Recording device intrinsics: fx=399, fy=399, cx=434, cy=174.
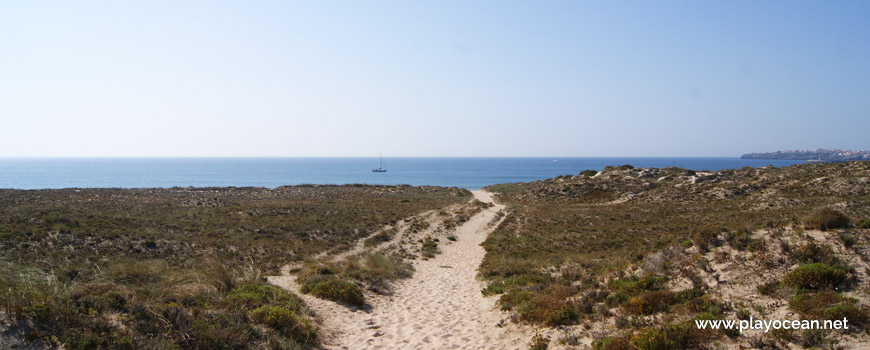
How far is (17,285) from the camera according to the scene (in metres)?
7.65

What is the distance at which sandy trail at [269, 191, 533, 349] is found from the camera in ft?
33.2

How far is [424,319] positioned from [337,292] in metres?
3.24

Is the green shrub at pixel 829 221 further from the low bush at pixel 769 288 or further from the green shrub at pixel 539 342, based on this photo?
the green shrub at pixel 539 342

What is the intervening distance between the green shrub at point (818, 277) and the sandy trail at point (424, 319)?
6.37 meters

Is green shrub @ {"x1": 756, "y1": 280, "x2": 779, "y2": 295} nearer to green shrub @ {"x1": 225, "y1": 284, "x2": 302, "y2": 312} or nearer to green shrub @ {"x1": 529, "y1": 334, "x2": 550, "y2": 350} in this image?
green shrub @ {"x1": 529, "y1": 334, "x2": 550, "y2": 350}

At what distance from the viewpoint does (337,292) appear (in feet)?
44.3

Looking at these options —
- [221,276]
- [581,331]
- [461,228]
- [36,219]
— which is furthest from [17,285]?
[461,228]

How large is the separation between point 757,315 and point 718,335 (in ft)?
5.09

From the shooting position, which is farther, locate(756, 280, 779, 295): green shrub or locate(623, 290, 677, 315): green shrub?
locate(623, 290, 677, 315): green shrub

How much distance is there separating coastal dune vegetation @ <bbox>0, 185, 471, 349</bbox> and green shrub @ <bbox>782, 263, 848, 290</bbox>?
11.6 metres

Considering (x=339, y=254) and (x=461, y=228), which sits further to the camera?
(x=461, y=228)

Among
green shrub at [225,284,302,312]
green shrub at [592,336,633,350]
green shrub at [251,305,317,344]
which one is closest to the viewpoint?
green shrub at [592,336,633,350]

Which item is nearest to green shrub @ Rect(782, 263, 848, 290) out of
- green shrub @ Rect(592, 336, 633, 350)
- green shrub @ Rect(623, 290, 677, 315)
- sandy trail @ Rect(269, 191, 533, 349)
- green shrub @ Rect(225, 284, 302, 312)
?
green shrub @ Rect(623, 290, 677, 315)

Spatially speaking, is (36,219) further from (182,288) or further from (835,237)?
(835,237)
